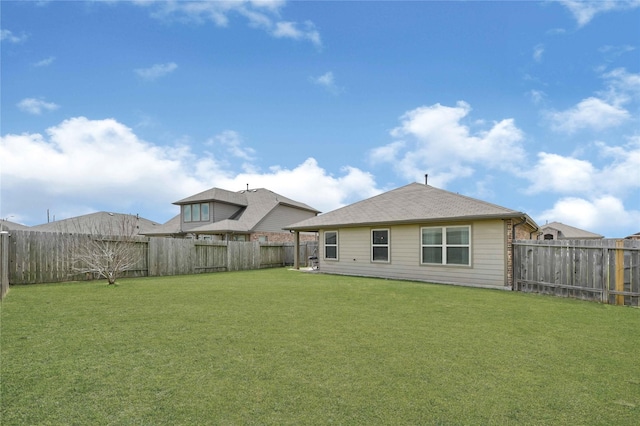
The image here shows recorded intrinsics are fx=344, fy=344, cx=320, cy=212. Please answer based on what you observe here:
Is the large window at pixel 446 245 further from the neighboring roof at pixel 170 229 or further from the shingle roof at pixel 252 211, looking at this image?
the neighboring roof at pixel 170 229

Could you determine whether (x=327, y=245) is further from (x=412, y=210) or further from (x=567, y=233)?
(x=567, y=233)

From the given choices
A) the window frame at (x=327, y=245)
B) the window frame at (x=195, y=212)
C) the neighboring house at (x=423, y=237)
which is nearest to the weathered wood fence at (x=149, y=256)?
the neighboring house at (x=423, y=237)

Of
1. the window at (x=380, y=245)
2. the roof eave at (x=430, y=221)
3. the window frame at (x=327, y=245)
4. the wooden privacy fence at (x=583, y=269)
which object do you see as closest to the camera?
the wooden privacy fence at (x=583, y=269)

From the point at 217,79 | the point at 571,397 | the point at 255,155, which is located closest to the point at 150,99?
the point at 217,79

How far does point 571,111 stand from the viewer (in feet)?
40.3

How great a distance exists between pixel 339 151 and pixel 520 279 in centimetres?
958

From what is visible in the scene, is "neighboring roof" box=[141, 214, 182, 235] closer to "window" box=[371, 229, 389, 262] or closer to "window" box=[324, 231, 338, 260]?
"window" box=[324, 231, 338, 260]

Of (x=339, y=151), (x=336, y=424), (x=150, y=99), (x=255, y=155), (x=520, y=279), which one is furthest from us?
(x=255, y=155)

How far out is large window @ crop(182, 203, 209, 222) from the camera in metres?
27.7

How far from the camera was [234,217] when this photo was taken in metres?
28.7

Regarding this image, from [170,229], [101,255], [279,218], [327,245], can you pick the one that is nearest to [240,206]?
[279,218]

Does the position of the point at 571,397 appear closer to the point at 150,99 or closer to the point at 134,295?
the point at 134,295

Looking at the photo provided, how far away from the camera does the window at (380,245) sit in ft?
47.7

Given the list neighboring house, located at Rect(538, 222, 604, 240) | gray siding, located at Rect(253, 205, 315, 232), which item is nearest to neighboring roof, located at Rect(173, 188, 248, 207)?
gray siding, located at Rect(253, 205, 315, 232)
